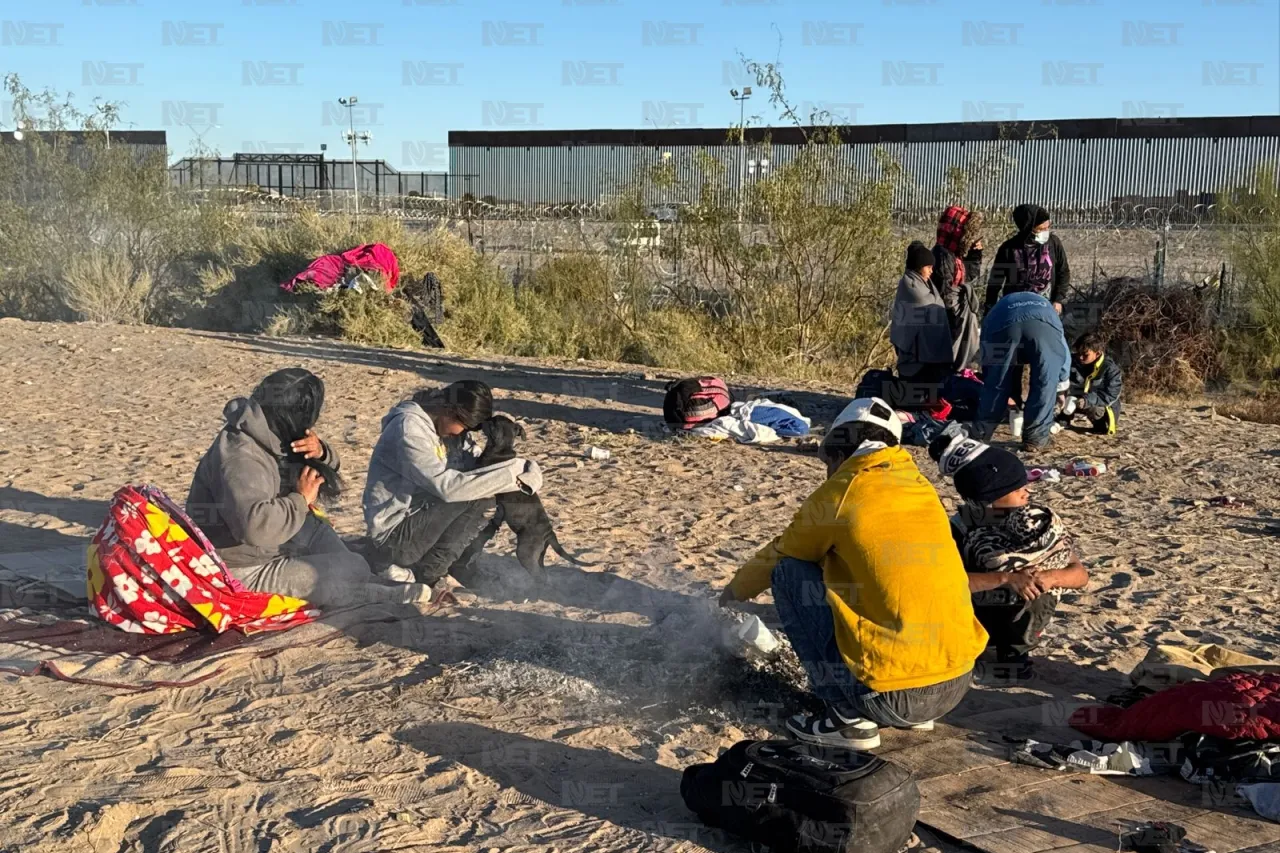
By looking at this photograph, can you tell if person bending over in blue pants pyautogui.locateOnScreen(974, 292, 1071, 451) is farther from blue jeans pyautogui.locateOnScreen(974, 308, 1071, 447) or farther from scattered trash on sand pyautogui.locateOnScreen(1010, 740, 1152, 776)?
scattered trash on sand pyautogui.locateOnScreen(1010, 740, 1152, 776)

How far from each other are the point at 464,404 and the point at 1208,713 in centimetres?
308

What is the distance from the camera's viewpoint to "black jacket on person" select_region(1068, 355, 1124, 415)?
974 cm

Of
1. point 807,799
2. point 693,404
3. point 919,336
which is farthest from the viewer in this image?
point 693,404

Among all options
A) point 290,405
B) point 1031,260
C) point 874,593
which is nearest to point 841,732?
point 874,593

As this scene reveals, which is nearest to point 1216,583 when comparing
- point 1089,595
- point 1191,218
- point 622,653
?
point 1089,595

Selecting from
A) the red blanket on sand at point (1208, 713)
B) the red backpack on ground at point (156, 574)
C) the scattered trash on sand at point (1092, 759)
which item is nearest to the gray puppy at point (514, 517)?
the red backpack on ground at point (156, 574)

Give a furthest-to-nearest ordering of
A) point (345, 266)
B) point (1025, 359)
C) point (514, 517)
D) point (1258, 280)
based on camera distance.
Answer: point (345, 266)
point (1258, 280)
point (1025, 359)
point (514, 517)

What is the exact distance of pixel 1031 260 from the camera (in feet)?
31.7

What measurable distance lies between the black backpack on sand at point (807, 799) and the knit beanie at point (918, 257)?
6086mm

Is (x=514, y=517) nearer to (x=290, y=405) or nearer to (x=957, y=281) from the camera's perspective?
(x=290, y=405)

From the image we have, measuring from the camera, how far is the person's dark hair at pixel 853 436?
414 cm

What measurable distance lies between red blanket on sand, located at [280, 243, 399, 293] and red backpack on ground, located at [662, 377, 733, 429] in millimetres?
7395

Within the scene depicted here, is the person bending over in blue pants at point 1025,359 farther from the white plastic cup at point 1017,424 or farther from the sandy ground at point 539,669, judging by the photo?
the sandy ground at point 539,669

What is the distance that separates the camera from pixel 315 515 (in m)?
5.58
